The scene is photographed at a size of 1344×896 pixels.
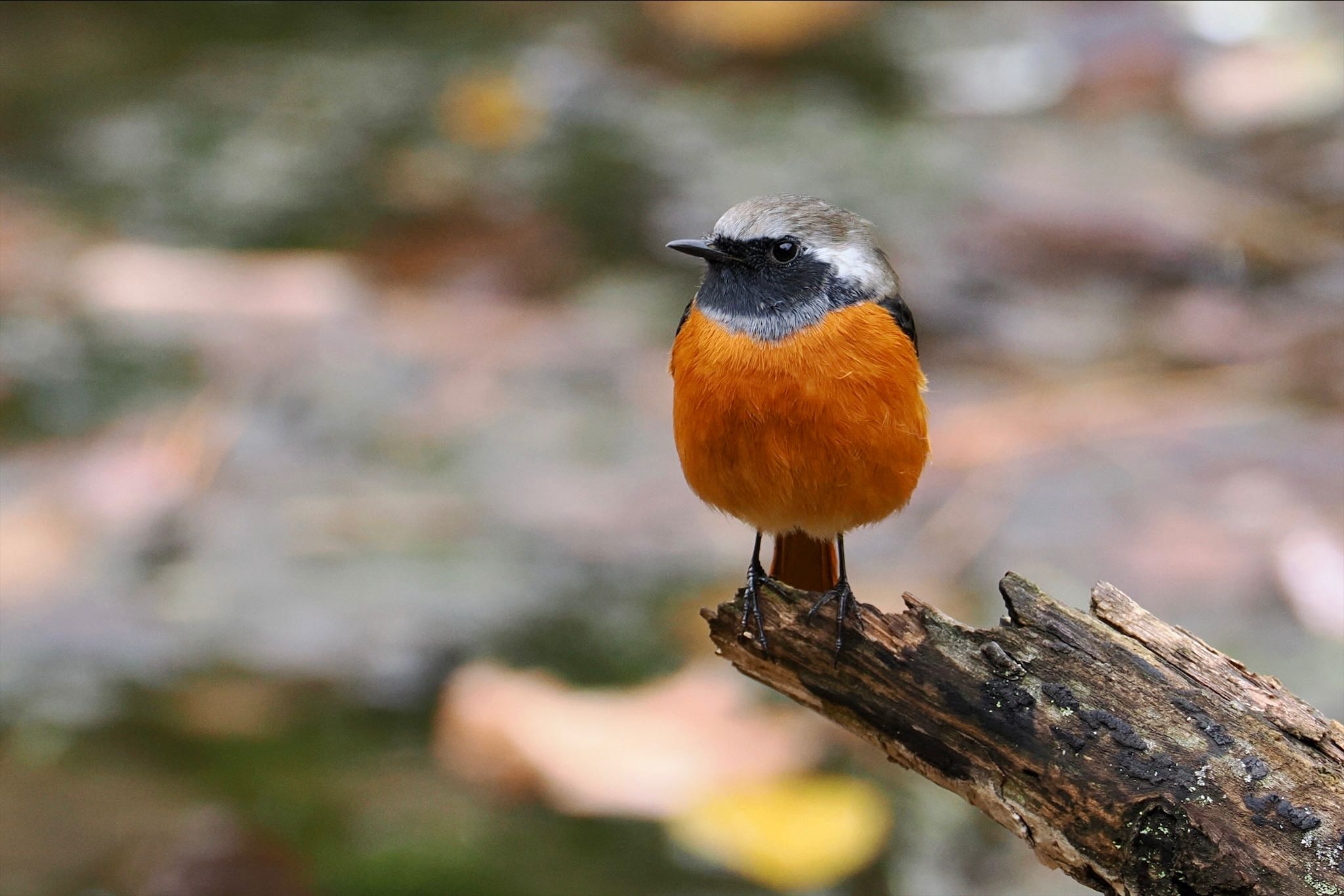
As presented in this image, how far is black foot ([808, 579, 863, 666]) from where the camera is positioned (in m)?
3.08

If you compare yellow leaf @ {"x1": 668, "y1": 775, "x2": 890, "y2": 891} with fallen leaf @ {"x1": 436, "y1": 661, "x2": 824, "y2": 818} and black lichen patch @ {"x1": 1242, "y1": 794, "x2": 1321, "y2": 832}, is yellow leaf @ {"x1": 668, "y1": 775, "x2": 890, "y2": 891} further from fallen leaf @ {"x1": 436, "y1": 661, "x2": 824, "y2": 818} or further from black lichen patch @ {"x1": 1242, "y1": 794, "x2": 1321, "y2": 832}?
black lichen patch @ {"x1": 1242, "y1": 794, "x2": 1321, "y2": 832}

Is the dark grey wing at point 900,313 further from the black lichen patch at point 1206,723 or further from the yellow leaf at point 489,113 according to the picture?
the yellow leaf at point 489,113

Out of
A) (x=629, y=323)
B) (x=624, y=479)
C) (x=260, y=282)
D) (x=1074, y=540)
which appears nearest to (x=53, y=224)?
(x=260, y=282)

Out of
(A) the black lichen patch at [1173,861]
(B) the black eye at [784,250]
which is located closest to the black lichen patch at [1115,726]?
(A) the black lichen patch at [1173,861]

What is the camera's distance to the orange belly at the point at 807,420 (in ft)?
11.5

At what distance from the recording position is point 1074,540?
5.45 metres

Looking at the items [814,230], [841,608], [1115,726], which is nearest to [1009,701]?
[1115,726]

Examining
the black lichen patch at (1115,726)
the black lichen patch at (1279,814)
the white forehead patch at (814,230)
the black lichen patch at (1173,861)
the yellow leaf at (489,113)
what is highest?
the yellow leaf at (489,113)

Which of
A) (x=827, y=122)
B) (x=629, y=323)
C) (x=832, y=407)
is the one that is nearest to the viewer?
(x=832, y=407)

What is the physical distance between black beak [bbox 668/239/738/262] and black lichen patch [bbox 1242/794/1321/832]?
1811 millimetres

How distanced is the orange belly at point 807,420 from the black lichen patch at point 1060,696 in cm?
86

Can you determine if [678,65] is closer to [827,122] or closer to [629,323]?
[827,122]

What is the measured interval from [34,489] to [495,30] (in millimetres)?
5686

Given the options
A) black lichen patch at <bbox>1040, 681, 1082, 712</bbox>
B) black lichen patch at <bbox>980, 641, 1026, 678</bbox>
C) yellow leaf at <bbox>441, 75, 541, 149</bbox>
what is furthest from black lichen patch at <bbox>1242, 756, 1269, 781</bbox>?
yellow leaf at <bbox>441, 75, 541, 149</bbox>
